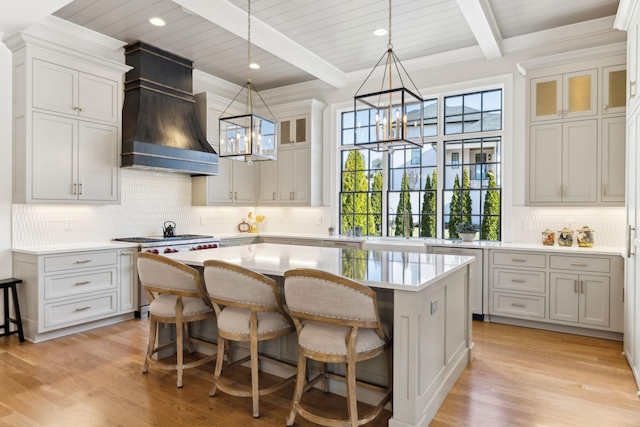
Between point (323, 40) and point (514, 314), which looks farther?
point (323, 40)

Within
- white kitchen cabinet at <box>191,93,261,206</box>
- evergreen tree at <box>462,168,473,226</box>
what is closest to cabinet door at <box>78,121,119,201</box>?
white kitchen cabinet at <box>191,93,261,206</box>

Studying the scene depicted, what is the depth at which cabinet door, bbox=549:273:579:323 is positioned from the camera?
3994mm

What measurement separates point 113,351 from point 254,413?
1.80 meters

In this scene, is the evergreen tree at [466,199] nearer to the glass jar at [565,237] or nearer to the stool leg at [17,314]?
the glass jar at [565,237]

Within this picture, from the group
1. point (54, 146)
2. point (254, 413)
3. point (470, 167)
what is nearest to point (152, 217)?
point (54, 146)

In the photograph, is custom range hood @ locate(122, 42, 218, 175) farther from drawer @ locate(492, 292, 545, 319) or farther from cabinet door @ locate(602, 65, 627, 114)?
cabinet door @ locate(602, 65, 627, 114)

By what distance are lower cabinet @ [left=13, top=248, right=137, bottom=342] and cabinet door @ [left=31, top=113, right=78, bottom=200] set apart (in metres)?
0.66

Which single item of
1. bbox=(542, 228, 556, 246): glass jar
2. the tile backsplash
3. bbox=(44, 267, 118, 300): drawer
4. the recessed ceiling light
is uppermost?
the recessed ceiling light

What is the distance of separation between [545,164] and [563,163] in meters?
0.17

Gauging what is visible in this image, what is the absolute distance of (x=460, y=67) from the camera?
5148mm

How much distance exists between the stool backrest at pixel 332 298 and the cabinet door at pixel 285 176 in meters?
4.14

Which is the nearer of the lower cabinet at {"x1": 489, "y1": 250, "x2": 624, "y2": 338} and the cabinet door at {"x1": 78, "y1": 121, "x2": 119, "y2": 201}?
the lower cabinet at {"x1": 489, "y1": 250, "x2": 624, "y2": 338}

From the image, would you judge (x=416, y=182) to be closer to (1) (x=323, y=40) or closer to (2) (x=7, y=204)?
(1) (x=323, y=40)

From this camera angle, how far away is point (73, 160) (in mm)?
4188
